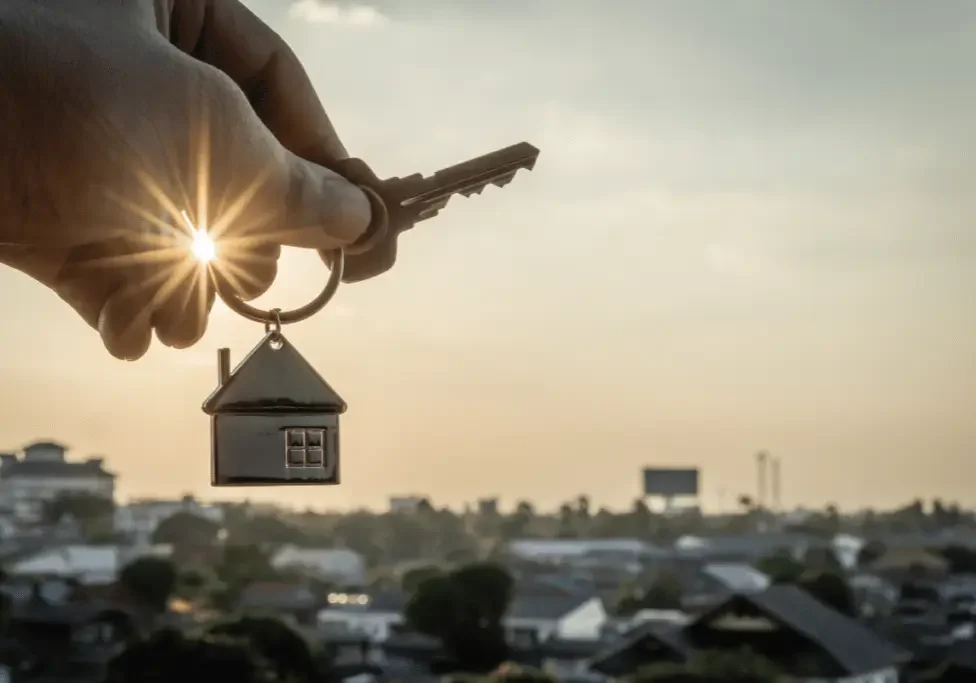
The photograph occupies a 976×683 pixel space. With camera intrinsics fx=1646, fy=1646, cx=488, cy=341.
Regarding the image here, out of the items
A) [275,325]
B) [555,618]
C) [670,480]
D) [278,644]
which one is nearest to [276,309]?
[275,325]

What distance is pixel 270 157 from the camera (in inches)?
27.7

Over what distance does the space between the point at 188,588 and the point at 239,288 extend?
70.1 feet

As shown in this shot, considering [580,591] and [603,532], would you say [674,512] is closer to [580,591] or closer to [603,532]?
[603,532]

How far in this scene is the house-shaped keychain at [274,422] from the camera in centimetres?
76

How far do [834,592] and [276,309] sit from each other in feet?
66.3

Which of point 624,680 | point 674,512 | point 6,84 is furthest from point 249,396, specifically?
point 674,512

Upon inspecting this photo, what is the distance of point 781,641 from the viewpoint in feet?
50.0

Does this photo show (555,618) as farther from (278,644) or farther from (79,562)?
(278,644)

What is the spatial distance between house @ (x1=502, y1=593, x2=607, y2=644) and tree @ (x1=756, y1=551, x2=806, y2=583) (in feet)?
10.7

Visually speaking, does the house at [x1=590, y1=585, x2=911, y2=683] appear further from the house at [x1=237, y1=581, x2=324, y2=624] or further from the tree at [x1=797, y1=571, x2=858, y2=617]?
the house at [x1=237, y1=581, x2=324, y2=624]

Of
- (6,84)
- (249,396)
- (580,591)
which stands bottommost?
(580,591)

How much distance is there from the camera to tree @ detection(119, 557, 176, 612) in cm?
1978

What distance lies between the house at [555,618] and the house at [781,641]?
185 inches

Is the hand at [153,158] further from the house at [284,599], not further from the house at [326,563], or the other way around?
the house at [326,563]
